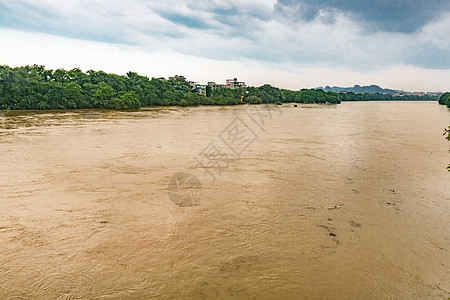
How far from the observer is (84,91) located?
3353 cm

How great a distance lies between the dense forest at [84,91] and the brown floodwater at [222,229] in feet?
79.6

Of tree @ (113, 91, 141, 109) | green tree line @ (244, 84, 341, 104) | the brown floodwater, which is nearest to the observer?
the brown floodwater

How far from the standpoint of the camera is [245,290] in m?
2.80

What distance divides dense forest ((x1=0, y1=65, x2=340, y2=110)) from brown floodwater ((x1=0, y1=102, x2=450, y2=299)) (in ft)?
79.6

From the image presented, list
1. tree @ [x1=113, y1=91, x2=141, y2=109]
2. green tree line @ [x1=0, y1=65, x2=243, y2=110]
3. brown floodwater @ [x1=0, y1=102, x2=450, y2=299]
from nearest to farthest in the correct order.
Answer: brown floodwater @ [x1=0, y1=102, x2=450, y2=299] → green tree line @ [x1=0, y1=65, x2=243, y2=110] → tree @ [x1=113, y1=91, x2=141, y2=109]

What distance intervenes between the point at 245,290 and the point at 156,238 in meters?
1.54

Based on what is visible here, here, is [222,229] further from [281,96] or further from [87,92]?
[281,96]

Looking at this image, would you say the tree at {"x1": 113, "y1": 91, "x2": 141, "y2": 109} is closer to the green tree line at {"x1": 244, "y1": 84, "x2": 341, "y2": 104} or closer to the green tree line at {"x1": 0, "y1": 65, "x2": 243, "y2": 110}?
the green tree line at {"x1": 0, "y1": 65, "x2": 243, "y2": 110}

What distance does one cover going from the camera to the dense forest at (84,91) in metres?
27.2

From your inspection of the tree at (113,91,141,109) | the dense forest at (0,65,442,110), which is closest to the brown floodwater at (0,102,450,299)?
the dense forest at (0,65,442,110)

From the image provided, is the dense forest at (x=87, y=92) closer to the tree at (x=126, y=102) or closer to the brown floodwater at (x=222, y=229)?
the tree at (x=126, y=102)

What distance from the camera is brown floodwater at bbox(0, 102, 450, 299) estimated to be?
2.88 m

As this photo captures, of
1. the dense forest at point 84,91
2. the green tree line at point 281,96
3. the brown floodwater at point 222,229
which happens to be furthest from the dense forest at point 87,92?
the brown floodwater at point 222,229

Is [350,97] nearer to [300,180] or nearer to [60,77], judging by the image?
[60,77]
